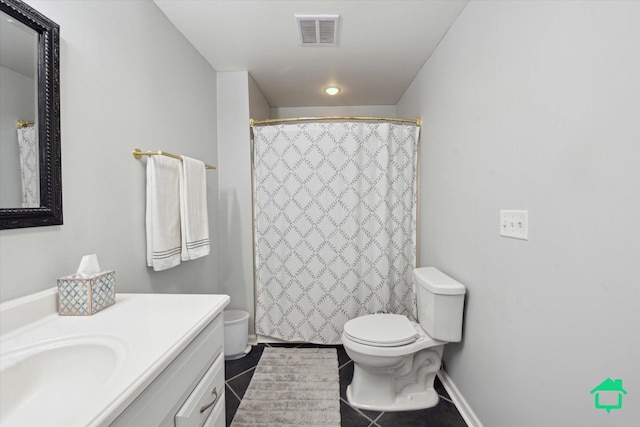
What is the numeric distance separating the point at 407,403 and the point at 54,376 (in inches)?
65.6

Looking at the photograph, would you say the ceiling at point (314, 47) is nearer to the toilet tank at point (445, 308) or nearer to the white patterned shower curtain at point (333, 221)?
the white patterned shower curtain at point (333, 221)

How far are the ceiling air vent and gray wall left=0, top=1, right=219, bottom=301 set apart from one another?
2.56 feet

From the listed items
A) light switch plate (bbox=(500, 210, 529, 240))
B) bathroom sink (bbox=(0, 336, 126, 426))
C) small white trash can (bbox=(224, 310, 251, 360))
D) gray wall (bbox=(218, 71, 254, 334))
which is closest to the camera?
bathroom sink (bbox=(0, 336, 126, 426))

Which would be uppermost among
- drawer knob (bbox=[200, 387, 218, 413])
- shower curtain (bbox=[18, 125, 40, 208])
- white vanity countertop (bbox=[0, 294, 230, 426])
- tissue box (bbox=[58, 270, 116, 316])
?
shower curtain (bbox=[18, 125, 40, 208])

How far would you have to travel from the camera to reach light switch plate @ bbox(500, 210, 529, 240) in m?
1.16

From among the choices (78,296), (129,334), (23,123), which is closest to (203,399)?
(129,334)

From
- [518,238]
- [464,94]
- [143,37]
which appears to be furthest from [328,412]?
[143,37]

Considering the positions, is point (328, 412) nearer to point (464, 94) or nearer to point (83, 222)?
point (83, 222)

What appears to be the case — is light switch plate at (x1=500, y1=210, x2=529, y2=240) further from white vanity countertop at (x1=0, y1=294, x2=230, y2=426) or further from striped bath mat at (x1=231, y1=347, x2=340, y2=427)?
striped bath mat at (x1=231, y1=347, x2=340, y2=427)

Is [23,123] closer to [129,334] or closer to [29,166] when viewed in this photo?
[29,166]

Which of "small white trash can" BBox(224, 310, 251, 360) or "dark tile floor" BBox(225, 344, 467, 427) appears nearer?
"dark tile floor" BBox(225, 344, 467, 427)

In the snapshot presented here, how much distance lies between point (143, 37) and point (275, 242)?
1.52 metres

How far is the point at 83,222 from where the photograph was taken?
1180 millimetres

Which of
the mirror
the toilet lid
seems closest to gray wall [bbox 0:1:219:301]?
the mirror
